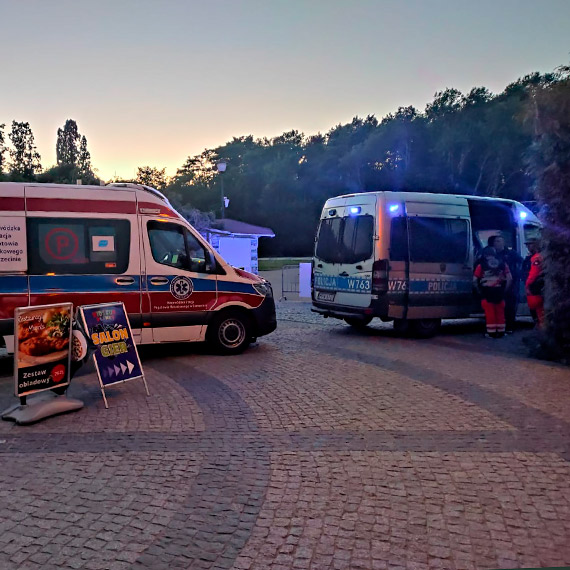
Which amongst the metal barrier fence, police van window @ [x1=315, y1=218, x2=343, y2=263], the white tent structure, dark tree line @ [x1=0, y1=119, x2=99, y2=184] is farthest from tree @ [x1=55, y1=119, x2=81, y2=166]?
police van window @ [x1=315, y1=218, x2=343, y2=263]

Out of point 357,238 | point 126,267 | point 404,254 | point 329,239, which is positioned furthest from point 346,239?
point 126,267

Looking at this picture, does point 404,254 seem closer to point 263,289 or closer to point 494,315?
point 494,315

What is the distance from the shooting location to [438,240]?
1084 cm

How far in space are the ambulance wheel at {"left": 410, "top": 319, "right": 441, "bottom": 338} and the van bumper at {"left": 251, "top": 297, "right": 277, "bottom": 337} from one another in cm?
293

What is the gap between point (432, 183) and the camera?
149ft

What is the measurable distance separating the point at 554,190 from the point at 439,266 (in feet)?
9.43

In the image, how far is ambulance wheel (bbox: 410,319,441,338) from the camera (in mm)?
10938

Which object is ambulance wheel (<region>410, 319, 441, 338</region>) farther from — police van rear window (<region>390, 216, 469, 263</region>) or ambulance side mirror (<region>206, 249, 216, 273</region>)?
ambulance side mirror (<region>206, 249, 216, 273</region>)

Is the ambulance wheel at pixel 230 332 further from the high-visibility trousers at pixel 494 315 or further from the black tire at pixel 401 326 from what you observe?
the high-visibility trousers at pixel 494 315

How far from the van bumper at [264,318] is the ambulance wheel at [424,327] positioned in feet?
9.60

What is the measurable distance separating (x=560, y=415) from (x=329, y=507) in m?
3.35

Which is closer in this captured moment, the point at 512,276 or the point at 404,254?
the point at 404,254

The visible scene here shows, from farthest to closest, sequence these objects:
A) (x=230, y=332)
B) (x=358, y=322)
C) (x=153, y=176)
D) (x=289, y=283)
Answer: (x=153, y=176)
(x=289, y=283)
(x=358, y=322)
(x=230, y=332)

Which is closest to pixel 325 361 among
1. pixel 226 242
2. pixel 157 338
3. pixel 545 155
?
pixel 157 338
